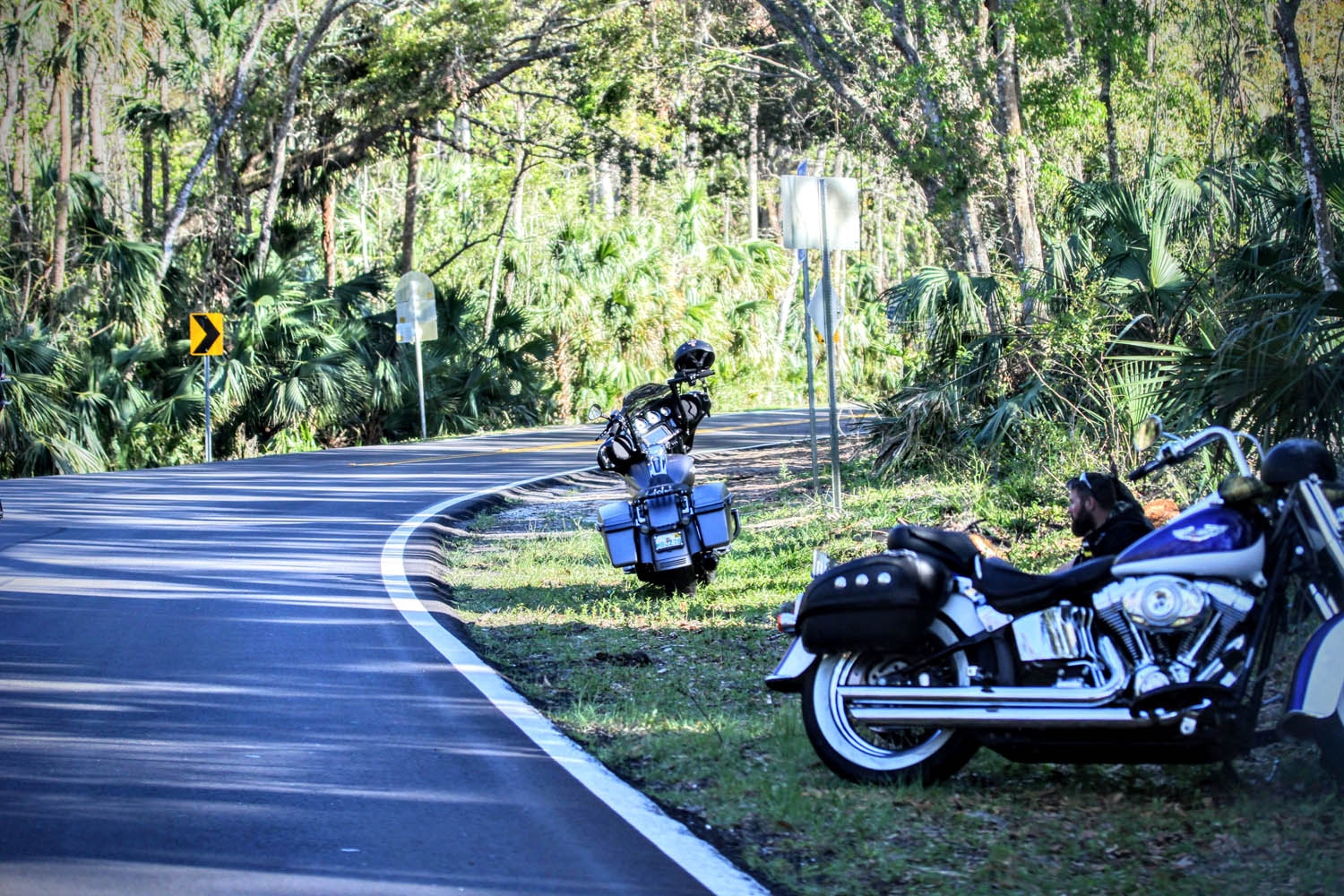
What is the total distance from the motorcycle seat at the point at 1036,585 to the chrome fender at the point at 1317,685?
760mm

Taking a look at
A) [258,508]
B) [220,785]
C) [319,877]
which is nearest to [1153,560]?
[319,877]

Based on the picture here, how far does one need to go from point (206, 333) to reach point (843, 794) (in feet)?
68.4

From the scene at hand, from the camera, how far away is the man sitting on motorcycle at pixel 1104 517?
615 centimetres

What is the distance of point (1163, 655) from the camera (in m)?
5.41

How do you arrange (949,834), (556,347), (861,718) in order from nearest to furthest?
(949,834) < (861,718) < (556,347)

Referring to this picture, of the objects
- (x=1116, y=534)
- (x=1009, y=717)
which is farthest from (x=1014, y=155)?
(x=1009, y=717)

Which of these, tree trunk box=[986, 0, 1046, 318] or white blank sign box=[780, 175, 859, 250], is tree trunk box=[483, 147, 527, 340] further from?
white blank sign box=[780, 175, 859, 250]

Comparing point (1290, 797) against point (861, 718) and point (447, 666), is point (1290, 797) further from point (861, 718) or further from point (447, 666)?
point (447, 666)

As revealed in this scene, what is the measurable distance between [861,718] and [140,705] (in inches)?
151

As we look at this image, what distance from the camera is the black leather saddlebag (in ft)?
18.8

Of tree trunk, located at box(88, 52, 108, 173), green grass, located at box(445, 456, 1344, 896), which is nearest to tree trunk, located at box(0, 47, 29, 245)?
tree trunk, located at box(88, 52, 108, 173)

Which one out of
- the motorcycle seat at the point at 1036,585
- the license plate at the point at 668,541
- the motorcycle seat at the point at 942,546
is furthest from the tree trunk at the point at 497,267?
the motorcycle seat at the point at 1036,585

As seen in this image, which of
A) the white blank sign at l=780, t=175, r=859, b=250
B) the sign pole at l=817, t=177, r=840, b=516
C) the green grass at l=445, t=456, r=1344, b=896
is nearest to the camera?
the green grass at l=445, t=456, r=1344, b=896

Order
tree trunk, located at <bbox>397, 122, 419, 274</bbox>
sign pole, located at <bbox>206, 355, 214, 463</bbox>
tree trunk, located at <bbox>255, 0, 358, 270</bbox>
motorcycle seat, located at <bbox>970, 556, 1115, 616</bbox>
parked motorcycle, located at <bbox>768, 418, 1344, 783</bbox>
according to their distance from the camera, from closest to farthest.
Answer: parked motorcycle, located at <bbox>768, 418, 1344, 783</bbox> → motorcycle seat, located at <bbox>970, 556, 1115, 616</bbox> → sign pole, located at <bbox>206, 355, 214, 463</bbox> → tree trunk, located at <bbox>255, 0, 358, 270</bbox> → tree trunk, located at <bbox>397, 122, 419, 274</bbox>
